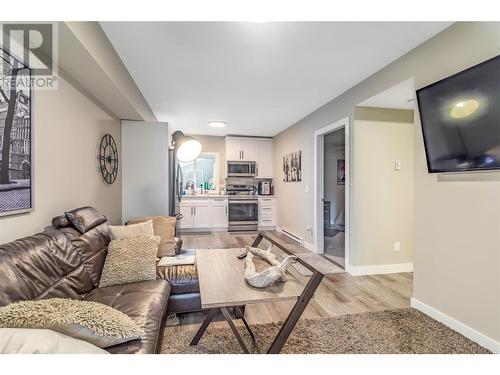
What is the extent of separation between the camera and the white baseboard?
5.35 ft

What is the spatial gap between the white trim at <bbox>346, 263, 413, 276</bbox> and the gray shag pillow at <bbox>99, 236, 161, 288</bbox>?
247 centimetres

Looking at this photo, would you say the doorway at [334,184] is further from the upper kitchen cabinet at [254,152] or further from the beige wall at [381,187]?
the beige wall at [381,187]

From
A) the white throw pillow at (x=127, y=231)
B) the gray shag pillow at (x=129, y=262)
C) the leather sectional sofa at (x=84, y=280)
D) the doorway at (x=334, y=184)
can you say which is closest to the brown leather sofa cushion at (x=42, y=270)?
the leather sectional sofa at (x=84, y=280)

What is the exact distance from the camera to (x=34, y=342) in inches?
27.8

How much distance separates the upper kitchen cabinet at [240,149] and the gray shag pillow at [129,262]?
13.9 ft

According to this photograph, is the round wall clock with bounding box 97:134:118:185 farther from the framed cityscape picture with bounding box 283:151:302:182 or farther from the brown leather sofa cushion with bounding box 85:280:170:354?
the framed cityscape picture with bounding box 283:151:302:182

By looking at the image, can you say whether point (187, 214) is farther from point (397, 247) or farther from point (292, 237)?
point (397, 247)

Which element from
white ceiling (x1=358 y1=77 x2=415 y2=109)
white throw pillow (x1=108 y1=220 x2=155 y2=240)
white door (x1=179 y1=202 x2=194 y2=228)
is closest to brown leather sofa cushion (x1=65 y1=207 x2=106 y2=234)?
white throw pillow (x1=108 y1=220 x2=155 y2=240)

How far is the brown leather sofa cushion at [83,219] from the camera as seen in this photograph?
1.83 m
